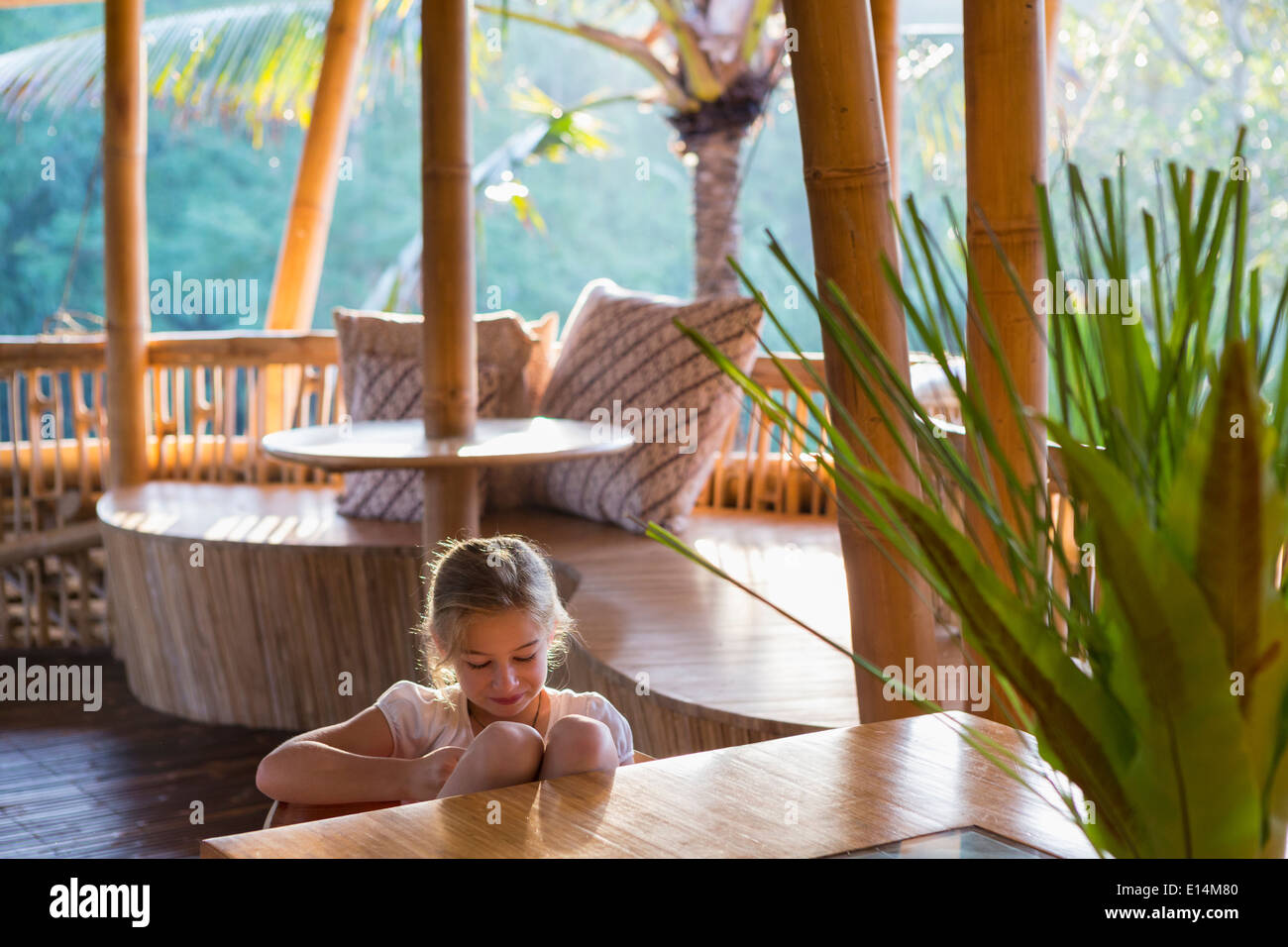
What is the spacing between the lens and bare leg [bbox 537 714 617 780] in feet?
3.83

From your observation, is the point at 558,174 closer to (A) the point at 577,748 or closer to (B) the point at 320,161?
(B) the point at 320,161

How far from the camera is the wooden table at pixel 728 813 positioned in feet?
2.98

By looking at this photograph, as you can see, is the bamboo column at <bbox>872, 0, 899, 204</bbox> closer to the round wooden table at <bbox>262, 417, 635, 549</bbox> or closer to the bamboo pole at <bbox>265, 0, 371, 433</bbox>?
the round wooden table at <bbox>262, 417, 635, 549</bbox>

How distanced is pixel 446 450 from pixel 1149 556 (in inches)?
99.2

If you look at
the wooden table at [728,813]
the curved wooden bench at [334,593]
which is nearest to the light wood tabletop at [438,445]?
the curved wooden bench at [334,593]

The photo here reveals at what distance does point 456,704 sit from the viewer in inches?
66.6

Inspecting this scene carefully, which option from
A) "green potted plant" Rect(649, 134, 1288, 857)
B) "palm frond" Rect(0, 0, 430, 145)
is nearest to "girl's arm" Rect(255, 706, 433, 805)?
"green potted plant" Rect(649, 134, 1288, 857)

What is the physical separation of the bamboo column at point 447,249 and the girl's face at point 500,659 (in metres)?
1.62

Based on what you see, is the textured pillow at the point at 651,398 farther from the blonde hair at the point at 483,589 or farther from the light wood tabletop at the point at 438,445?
the blonde hair at the point at 483,589

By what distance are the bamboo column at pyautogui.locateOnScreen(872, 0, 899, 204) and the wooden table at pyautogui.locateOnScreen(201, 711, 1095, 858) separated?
99.4 inches

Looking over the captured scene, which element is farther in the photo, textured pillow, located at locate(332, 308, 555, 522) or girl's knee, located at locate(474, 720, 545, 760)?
textured pillow, located at locate(332, 308, 555, 522)
